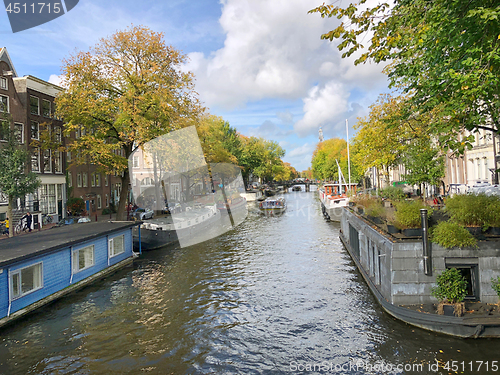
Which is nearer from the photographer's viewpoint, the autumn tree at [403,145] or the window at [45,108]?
the autumn tree at [403,145]

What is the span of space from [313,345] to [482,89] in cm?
918

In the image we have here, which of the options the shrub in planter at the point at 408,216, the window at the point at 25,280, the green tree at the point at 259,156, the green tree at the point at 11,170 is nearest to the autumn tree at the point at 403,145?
the shrub in planter at the point at 408,216

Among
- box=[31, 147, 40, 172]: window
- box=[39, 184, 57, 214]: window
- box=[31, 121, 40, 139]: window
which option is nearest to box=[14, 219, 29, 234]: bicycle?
box=[39, 184, 57, 214]: window

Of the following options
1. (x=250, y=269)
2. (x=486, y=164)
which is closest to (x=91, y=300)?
(x=250, y=269)

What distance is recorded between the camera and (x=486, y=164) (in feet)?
112

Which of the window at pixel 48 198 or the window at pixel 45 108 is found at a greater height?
the window at pixel 45 108

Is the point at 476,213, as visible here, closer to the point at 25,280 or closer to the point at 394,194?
the point at 394,194

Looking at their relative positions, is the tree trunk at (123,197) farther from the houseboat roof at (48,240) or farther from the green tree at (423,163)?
the green tree at (423,163)

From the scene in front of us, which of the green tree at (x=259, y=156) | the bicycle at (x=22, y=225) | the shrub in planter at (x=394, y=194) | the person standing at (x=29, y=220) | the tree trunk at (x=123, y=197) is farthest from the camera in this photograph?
the green tree at (x=259, y=156)

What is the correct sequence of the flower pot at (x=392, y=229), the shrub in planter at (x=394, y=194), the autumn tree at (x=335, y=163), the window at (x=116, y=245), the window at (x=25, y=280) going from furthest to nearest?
1. the autumn tree at (x=335, y=163)
2. the shrub in planter at (x=394, y=194)
3. the window at (x=116, y=245)
4. the window at (x=25, y=280)
5. the flower pot at (x=392, y=229)

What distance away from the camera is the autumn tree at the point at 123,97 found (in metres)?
29.0

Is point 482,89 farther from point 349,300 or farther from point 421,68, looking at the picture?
point 349,300

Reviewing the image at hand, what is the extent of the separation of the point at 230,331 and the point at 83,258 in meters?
11.1

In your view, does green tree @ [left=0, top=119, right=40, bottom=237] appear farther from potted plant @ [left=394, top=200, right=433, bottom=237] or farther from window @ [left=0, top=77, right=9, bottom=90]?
potted plant @ [left=394, top=200, right=433, bottom=237]
